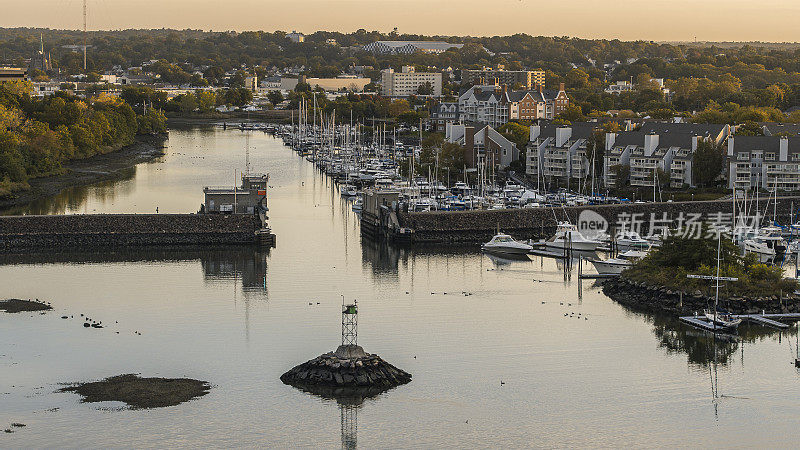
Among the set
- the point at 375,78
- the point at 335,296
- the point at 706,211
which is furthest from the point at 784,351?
the point at 375,78

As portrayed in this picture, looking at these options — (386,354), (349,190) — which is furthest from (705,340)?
(349,190)

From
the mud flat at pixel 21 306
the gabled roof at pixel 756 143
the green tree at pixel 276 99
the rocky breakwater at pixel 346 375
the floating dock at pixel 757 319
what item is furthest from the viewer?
the green tree at pixel 276 99

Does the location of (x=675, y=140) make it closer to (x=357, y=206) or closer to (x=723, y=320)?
(x=357, y=206)

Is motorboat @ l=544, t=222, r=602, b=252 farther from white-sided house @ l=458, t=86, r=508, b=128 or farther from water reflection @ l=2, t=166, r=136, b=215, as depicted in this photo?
white-sided house @ l=458, t=86, r=508, b=128

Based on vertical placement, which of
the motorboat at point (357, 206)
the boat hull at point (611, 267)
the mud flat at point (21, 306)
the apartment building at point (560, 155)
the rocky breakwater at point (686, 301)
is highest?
the apartment building at point (560, 155)

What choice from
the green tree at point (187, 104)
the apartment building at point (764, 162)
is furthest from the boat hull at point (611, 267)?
the green tree at point (187, 104)

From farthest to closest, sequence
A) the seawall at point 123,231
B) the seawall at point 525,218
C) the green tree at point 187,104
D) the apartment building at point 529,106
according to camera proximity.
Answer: the green tree at point 187,104
the apartment building at point 529,106
the seawall at point 525,218
the seawall at point 123,231

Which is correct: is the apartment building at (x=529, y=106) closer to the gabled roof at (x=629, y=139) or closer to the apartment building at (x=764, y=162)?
the gabled roof at (x=629, y=139)

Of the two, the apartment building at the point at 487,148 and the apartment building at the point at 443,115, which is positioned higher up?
the apartment building at the point at 443,115
